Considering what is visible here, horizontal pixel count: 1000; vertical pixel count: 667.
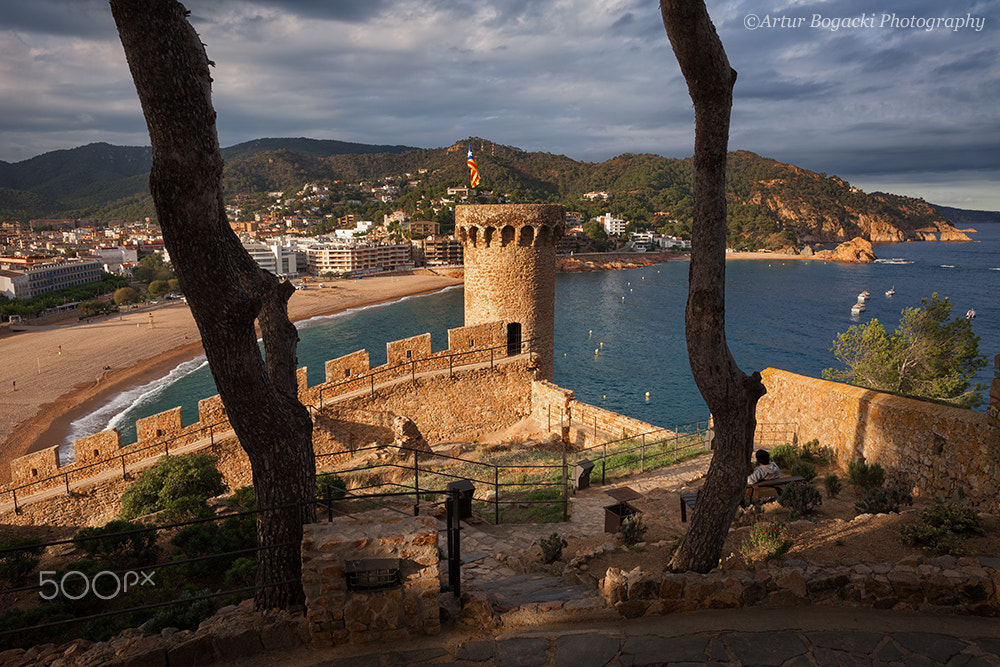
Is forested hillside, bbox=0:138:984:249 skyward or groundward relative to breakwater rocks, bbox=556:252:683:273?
skyward

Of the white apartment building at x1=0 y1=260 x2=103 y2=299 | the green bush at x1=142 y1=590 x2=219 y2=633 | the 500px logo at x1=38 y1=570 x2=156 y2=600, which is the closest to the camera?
the green bush at x1=142 y1=590 x2=219 y2=633

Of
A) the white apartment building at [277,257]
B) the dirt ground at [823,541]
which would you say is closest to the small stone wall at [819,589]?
the dirt ground at [823,541]

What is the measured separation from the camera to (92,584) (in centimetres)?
533

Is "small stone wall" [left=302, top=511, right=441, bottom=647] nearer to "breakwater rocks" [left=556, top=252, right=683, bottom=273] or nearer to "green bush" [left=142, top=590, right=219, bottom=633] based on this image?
Result: "green bush" [left=142, top=590, right=219, bottom=633]

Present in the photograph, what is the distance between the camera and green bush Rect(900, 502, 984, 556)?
477cm

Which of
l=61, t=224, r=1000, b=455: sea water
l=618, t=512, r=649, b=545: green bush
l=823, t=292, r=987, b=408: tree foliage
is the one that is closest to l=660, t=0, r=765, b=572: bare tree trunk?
l=618, t=512, r=649, b=545: green bush

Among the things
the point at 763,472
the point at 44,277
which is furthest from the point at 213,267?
the point at 44,277

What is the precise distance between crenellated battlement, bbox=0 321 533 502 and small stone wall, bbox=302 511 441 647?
852 centimetres

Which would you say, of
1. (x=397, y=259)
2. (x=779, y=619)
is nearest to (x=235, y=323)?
(x=779, y=619)

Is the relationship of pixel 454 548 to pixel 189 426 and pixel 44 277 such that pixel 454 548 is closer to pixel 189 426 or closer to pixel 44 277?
pixel 189 426

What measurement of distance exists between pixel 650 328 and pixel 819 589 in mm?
46586

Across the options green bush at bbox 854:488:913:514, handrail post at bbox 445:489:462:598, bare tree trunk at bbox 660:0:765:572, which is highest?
bare tree trunk at bbox 660:0:765:572

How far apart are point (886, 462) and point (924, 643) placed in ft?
17.6

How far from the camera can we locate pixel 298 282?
73.2 meters
